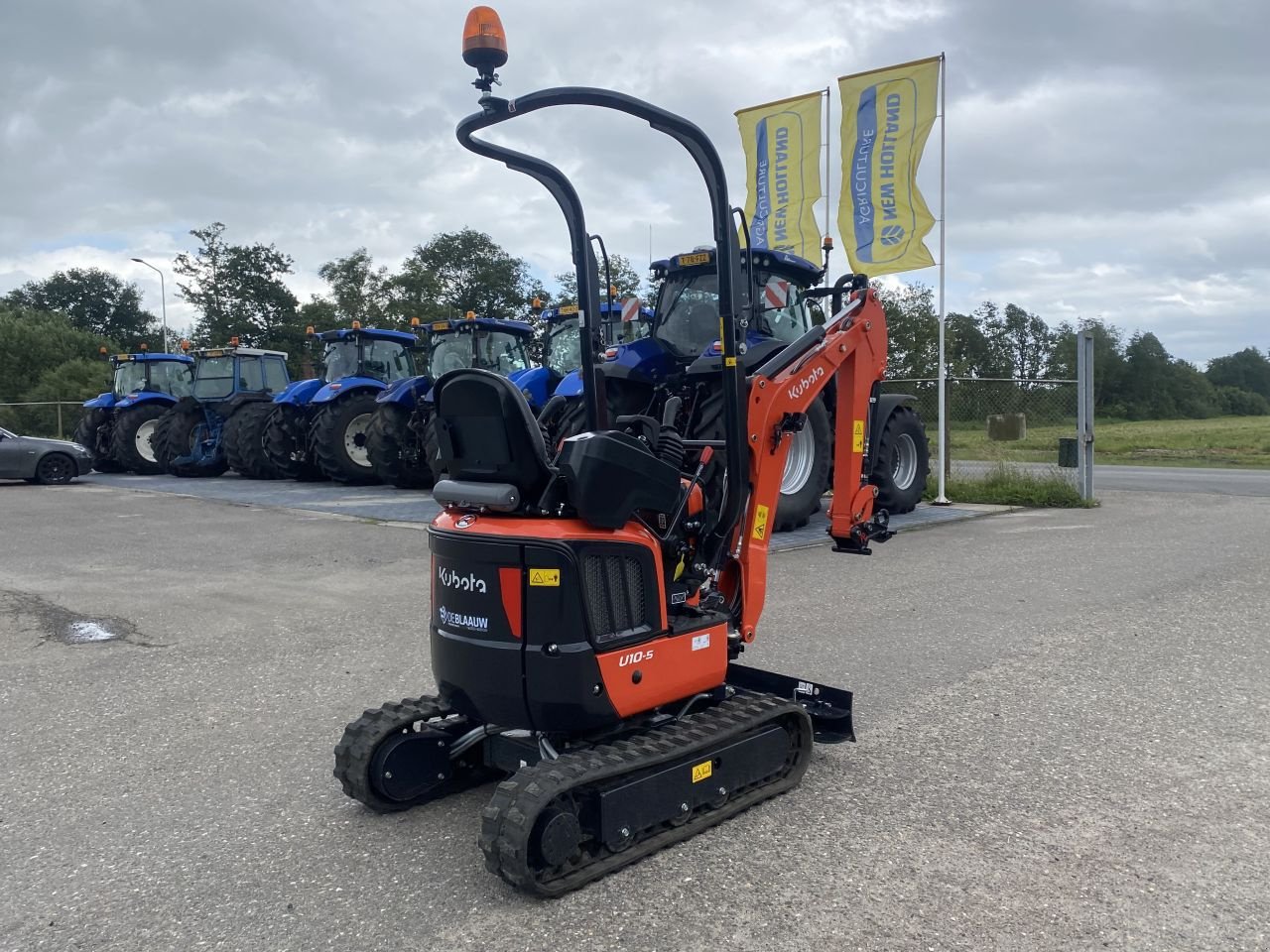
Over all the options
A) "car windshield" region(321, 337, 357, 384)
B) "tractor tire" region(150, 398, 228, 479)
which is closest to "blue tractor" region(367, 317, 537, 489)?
"car windshield" region(321, 337, 357, 384)

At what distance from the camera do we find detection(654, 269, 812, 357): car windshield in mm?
9641

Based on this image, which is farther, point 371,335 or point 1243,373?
point 1243,373

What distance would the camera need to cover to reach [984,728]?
173 inches

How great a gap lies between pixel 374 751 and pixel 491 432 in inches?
→ 48.5

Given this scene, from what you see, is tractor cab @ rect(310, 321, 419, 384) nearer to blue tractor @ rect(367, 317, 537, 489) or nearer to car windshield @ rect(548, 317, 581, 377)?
blue tractor @ rect(367, 317, 537, 489)

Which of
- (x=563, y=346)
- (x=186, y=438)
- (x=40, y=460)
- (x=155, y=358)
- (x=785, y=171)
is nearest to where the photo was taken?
(x=785, y=171)

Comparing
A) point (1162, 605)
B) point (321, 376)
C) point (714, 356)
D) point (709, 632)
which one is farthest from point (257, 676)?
point (321, 376)

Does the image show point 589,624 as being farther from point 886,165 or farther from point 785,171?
point 785,171

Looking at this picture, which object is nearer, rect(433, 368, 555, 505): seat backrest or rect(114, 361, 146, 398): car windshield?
rect(433, 368, 555, 505): seat backrest

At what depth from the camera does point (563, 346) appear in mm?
14750

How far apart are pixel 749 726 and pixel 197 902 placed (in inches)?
74.1

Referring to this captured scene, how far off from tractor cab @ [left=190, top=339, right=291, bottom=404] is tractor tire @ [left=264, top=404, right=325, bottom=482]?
3.71 meters

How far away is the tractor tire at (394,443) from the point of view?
14.8 metres

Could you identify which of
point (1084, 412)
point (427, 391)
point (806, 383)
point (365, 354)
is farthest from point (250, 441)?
point (806, 383)
